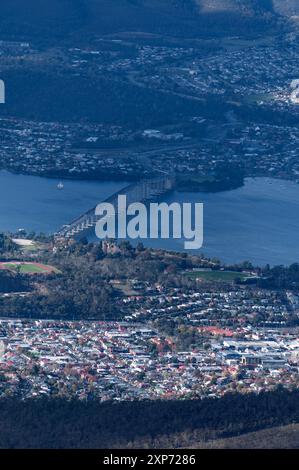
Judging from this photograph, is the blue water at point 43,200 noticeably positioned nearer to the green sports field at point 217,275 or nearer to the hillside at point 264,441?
the green sports field at point 217,275

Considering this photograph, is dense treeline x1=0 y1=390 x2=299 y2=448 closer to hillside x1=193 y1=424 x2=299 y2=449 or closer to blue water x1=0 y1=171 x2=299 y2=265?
hillside x1=193 y1=424 x2=299 y2=449

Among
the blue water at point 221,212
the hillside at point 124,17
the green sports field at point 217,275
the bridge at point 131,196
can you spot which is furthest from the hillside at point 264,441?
the hillside at point 124,17

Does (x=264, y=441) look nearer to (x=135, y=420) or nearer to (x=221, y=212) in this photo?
(x=135, y=420)

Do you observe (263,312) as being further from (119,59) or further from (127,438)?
(119,59)

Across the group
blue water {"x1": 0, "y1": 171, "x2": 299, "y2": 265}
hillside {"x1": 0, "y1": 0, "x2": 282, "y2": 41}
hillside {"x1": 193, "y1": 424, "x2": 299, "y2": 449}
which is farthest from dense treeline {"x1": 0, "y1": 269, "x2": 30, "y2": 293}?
hillside {"x1": 0, "y1": 0, "x2": 282, "y2": 41}

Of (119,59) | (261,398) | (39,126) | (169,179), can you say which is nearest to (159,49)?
(119,59)
